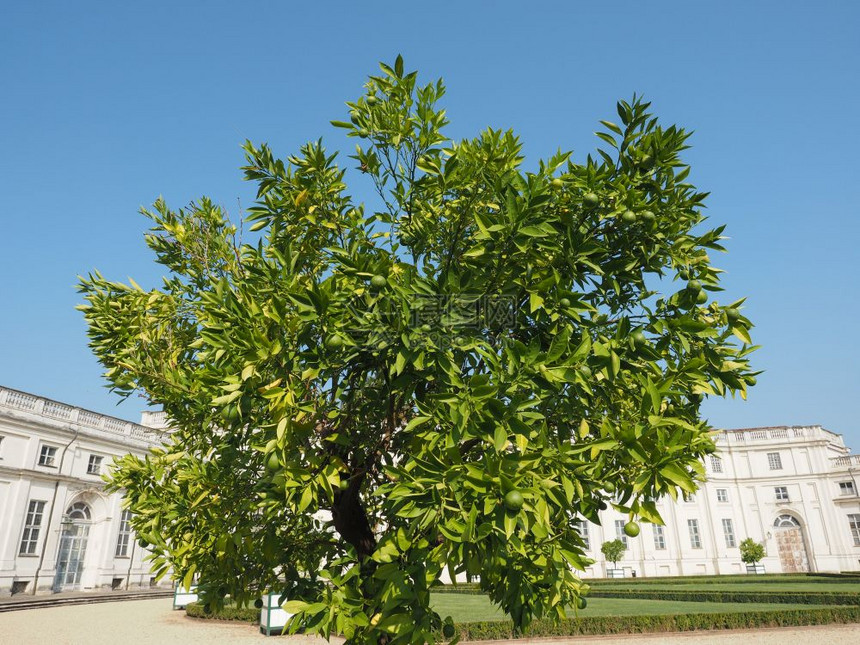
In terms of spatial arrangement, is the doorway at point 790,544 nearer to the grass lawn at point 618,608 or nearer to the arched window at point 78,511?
the grass lawn at point 618,608

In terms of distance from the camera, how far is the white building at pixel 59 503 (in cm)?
3083

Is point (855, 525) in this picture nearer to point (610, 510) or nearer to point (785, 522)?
point (785, 522)

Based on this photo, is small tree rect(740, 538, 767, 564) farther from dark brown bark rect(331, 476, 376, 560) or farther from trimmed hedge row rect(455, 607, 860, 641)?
dark brown bark rect(331, 476, 376, 560)

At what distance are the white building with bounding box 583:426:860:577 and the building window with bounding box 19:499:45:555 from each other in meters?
41.0

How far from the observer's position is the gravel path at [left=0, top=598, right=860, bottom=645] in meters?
16.6

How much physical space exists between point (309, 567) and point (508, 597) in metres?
2.62

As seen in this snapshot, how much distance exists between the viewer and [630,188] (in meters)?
4.37

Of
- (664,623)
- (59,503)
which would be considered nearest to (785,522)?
(664,623)

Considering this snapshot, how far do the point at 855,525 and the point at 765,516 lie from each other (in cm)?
705

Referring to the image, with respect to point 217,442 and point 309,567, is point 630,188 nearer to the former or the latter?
point 217,442

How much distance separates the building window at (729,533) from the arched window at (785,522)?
14.5 ft

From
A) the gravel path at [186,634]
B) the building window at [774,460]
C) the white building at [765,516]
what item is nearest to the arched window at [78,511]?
the gravel path at [186,634]

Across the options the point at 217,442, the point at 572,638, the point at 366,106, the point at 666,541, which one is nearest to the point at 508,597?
the point at 217,442

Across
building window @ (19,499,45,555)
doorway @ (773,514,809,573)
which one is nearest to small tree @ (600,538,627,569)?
doorway @ (773,514,809,573)
